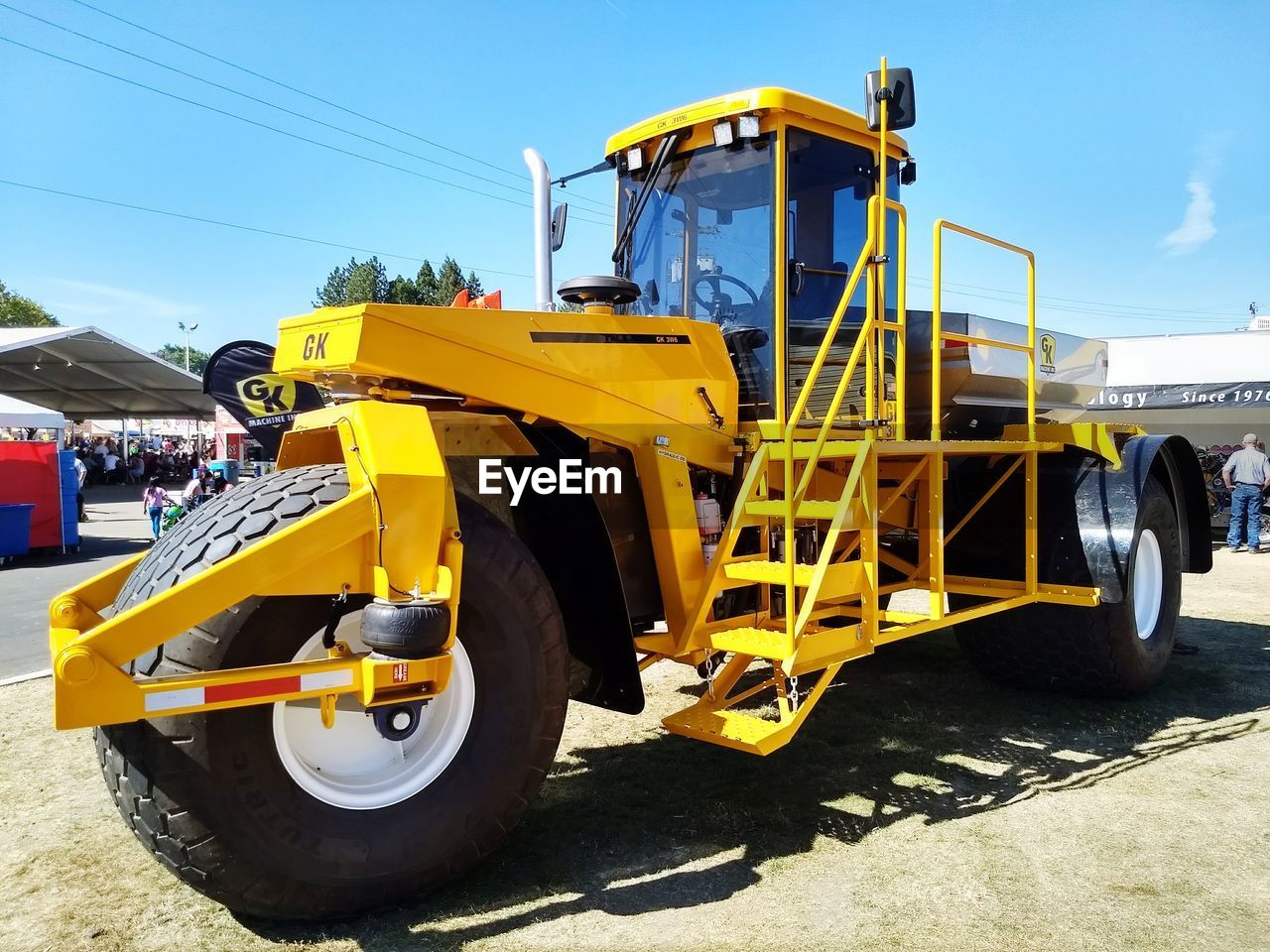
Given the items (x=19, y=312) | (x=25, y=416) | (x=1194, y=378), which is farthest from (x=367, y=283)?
(x=1194, y=378)

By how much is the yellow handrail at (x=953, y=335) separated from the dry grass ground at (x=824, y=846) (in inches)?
63.1

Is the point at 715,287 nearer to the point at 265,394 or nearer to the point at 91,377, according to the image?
the point at 265,394

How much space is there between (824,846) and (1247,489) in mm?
12715

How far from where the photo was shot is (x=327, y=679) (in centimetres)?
257

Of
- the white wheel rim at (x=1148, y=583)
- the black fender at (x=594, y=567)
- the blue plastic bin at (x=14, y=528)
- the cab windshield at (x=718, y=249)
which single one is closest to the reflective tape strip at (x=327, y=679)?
the black fender at (x=594, y=567)

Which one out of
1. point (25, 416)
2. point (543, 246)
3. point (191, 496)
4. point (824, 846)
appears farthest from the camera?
point (25, 416)

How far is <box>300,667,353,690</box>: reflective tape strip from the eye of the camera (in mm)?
2533

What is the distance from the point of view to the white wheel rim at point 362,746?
2742 millimetres

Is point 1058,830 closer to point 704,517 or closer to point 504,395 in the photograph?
point 704,517

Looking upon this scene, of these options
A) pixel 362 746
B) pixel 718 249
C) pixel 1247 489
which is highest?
pixel 718 249

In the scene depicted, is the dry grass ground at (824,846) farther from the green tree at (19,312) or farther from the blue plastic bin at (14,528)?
the green tree at (19,312)

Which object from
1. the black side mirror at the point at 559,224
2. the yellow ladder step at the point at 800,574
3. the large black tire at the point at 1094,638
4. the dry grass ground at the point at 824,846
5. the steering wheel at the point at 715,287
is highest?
the black side mirror at the point at 559,224

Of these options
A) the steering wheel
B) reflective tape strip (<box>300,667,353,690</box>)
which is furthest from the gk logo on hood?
reflective tape strip (<box>300,667,353,690</box>)

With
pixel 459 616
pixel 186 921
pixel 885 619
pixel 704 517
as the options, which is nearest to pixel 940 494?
pixel 885 619
